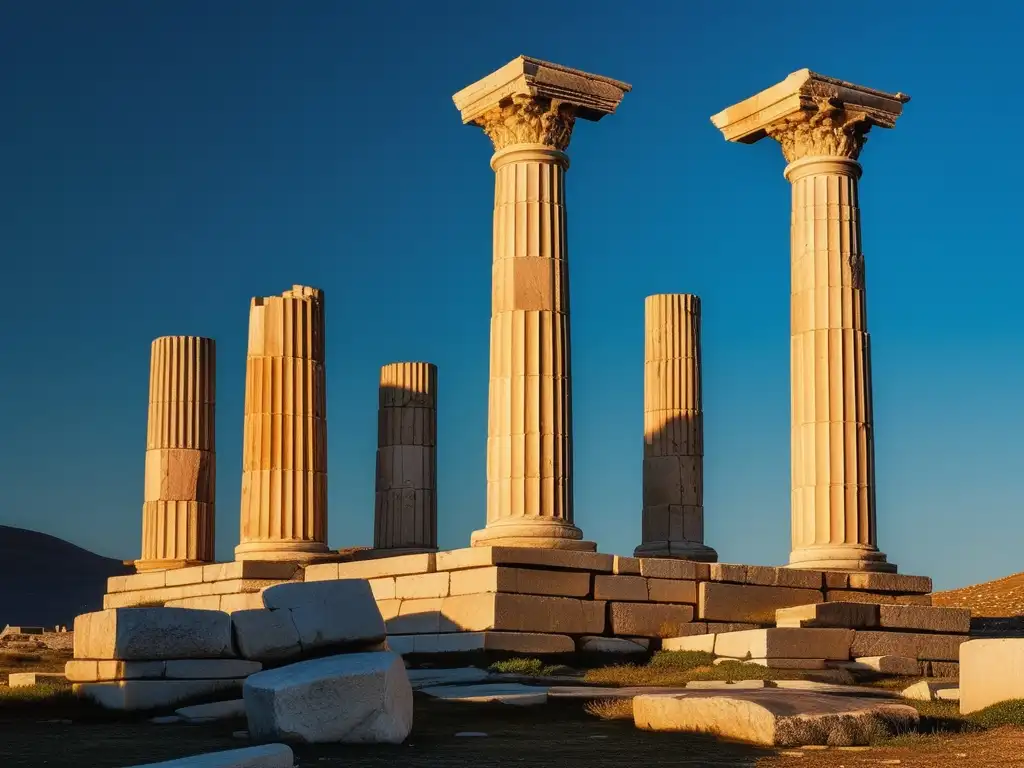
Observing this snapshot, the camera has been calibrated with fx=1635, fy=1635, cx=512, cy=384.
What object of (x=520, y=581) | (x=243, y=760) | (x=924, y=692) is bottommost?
(x=924, y=692)

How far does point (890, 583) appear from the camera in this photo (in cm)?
3019

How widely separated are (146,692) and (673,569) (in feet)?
34.8

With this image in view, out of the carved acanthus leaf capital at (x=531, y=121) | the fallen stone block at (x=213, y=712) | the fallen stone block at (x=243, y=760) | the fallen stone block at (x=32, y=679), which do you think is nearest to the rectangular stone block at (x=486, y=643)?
the fallen stone block at (x=32, y=679)

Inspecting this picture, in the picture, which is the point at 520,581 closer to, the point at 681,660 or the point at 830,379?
the point at 681,660

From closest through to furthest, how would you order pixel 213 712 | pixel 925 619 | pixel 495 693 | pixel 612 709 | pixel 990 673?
pixel 990 673 → pixel 612 709 → pixel 213 712 → pixel 495 693 → pixel 925 619

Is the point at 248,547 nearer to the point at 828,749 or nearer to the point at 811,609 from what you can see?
the point at 811,609

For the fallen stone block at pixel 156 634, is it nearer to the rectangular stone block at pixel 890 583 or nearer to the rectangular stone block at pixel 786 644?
the rectangular stone block at pixel 786 644

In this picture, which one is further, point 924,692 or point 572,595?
point 572,595

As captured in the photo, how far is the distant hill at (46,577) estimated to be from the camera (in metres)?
81.6

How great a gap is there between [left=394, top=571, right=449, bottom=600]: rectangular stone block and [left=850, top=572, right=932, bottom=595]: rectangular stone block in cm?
783

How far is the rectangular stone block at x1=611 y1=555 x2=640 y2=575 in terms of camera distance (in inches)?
1085

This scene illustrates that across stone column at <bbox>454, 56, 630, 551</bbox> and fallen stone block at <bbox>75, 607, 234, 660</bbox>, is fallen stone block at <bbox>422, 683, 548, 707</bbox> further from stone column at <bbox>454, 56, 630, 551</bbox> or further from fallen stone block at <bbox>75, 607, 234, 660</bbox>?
stone column at <bbox>454, 56, 630, 551</bbox>

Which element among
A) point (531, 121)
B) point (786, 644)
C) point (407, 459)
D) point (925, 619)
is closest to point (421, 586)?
point (786, 644)

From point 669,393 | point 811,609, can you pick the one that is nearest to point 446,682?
point 811,609
